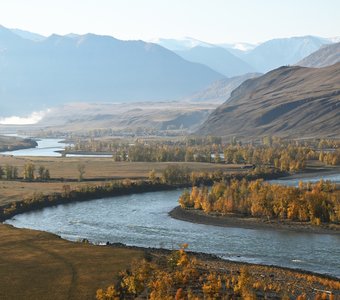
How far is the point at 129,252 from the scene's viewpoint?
82.1m

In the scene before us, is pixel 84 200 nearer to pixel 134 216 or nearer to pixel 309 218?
pixel 134 216

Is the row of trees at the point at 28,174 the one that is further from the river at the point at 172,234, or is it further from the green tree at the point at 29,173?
the river at the point at 172,234

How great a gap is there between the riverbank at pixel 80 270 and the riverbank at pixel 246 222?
1004 inches

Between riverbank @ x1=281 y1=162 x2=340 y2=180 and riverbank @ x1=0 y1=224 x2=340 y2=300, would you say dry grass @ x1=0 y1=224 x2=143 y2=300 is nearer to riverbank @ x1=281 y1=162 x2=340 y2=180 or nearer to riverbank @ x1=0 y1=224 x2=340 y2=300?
riverbank @ x1=0 y1=224 x2=340 y2=300

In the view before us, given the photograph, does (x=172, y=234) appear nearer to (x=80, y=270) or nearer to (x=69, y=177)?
(x=80, y=270)

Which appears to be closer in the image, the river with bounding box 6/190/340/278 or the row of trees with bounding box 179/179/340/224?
the river with bounding box 6/190/340/278

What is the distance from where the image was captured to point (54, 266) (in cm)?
7381

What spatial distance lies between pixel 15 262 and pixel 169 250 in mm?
20790

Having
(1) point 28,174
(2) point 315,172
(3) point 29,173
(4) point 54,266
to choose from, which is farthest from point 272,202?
(1) point 28,174

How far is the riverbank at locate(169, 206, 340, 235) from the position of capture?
101 metres

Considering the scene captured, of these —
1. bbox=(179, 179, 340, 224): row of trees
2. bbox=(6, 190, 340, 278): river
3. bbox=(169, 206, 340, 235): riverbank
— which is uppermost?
bbox=(179, 179, 340, 224): row of trees

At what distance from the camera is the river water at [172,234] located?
83.4m

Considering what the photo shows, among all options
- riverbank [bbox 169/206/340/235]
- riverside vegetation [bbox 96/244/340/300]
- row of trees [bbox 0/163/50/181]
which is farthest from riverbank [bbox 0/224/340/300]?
row of trees [bbox 0/163/50/181]

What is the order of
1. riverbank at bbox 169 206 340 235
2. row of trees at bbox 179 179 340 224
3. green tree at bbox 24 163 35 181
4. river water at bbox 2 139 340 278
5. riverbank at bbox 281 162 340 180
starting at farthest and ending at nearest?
riverbank at bbox 281 162 340 180
green tree at bbox 24 163 35 181
row of trees at bbox 179 179 340 224
riverbank at bbox 169 206 340 235
river water at bbox 2 139 340 278
